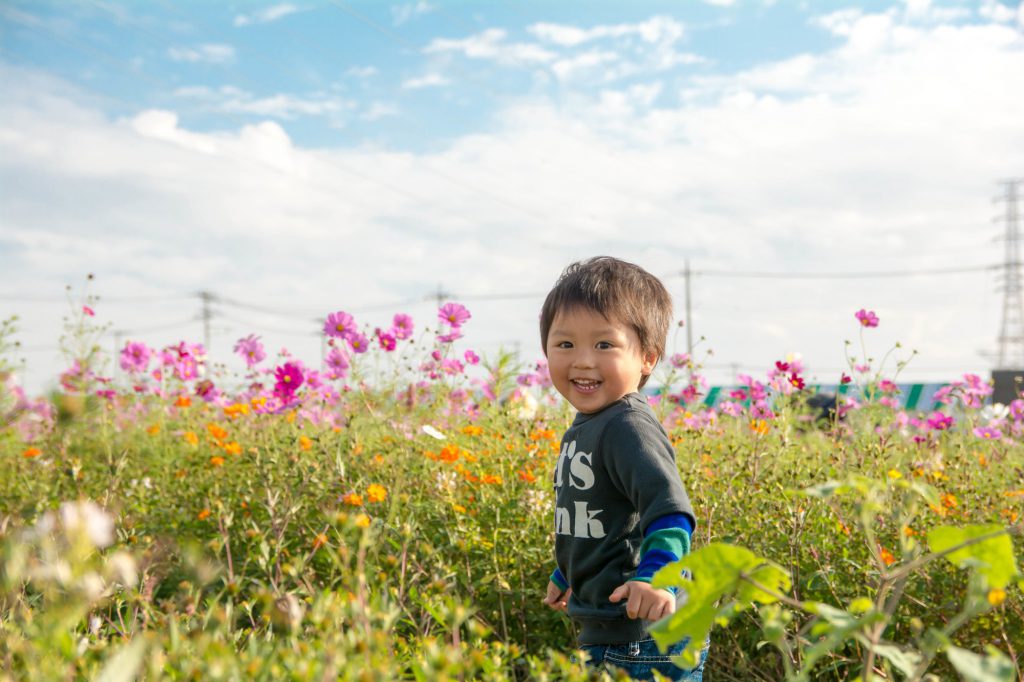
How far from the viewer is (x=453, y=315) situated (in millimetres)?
4219

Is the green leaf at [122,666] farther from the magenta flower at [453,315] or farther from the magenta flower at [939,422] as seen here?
the magenta flower at [939,422]

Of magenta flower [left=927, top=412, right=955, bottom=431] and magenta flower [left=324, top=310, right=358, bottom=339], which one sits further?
magenta flower [left=927, top=412, right=955, bottom=431]

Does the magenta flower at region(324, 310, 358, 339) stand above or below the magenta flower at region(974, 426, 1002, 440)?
above

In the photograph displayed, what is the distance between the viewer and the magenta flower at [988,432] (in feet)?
15.3

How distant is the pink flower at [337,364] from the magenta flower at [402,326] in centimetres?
27

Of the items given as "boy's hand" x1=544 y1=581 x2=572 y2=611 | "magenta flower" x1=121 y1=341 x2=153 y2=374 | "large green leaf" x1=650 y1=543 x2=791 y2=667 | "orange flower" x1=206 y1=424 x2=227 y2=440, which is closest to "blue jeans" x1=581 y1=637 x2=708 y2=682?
"boy's hand" x1=544 y1=581 x2=572 y2=611

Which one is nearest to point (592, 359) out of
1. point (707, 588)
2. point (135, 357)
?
point (707, 588)

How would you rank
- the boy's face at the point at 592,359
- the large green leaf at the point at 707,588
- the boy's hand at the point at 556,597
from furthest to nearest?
the boy's hand at the point at 556,597, the boy's face at the point at 592,359, the large green leaf at the point at 707,588

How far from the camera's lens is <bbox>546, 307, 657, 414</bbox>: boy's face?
2.16 meters

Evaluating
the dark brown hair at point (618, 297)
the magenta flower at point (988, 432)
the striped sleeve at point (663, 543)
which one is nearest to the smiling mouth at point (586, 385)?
the dark brown hair at point (618, 297)

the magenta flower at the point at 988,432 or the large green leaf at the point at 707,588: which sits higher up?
the large green leaf at the point at 707,588

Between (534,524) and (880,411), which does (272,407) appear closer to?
(534,524)

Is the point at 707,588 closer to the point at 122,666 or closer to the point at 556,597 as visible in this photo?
the point at 122,666

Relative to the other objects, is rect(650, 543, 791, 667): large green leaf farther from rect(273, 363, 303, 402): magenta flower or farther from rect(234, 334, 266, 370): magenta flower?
rect(234, 334, 266, 370): magenta flower
